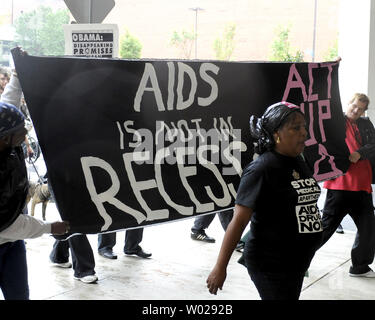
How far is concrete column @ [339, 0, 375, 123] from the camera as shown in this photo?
1044 cm

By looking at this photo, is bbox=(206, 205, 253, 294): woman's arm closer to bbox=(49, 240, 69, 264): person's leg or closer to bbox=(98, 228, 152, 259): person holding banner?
bbox=(49, 240, 69, 264): person's leg

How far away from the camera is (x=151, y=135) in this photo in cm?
414

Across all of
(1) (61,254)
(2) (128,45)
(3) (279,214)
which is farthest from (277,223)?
(2) (128,45)

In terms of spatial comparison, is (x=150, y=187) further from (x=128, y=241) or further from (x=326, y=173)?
(x=326, y=173)

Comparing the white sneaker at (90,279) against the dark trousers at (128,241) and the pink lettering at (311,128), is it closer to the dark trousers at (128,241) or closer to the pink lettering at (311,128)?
the dark trousers at (128,241)

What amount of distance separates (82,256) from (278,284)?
261cm

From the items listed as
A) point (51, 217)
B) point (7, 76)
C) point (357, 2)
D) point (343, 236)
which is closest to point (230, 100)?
point (7, 76)

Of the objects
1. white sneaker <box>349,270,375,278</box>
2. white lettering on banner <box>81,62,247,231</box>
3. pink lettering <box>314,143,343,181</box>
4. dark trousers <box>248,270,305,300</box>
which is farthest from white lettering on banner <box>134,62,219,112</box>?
white sneaker <box>349,270,375,278</box>

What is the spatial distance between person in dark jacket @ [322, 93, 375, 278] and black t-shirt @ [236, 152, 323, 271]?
2444 millimetres

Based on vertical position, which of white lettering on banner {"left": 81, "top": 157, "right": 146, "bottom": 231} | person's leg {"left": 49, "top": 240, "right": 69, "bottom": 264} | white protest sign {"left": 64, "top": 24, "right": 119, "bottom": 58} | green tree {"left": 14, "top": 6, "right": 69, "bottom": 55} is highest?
green tree {"left": 14, "top": 6, "right": 69, "bottom": 55}

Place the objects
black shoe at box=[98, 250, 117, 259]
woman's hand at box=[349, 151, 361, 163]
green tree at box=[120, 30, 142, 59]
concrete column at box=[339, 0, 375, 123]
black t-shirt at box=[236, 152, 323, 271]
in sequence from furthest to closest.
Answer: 1. green tree at box=[120, 30, 142, 59]
2. concrete column at box=[339, 0, 375, 123]
3. black shoe at box=[98, 250, 117, 259]
4. woman's hand at box=[349, 151, 361, 163]
5. black t-shirt at box=[236, 152, 323, 271]

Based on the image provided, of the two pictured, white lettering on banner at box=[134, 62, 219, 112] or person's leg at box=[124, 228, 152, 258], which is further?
person's leg at box=[124, 228, 152, 258]

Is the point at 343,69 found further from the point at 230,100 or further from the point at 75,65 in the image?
the point at 75,65

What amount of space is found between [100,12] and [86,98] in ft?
4.75
